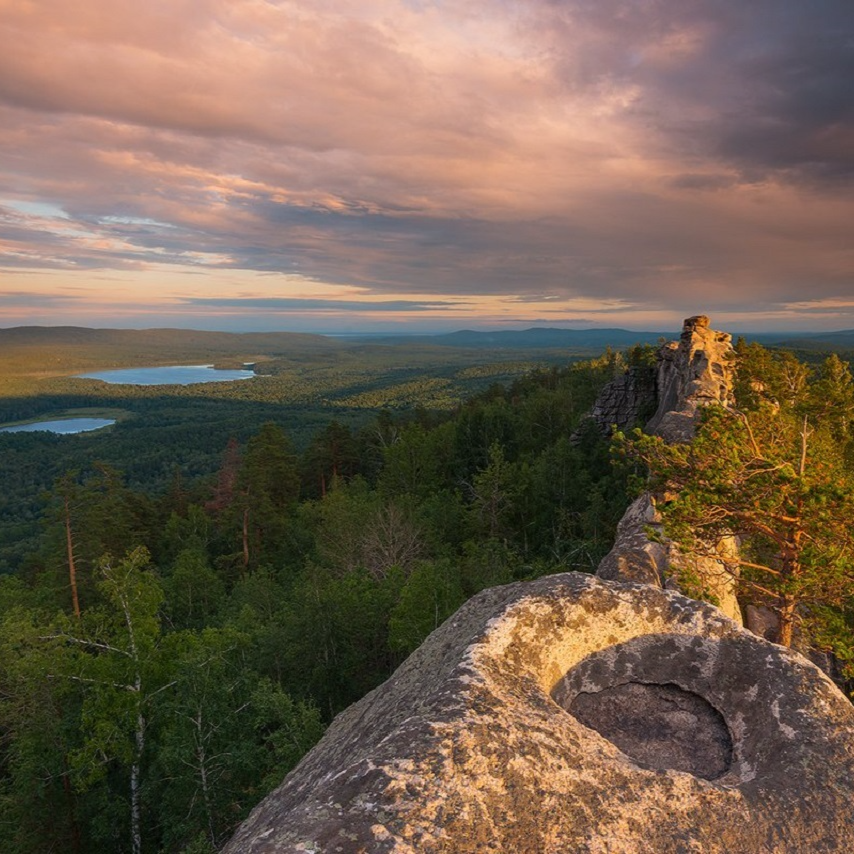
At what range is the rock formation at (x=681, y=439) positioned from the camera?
12477 millimetres

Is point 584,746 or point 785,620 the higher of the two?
point 584,746

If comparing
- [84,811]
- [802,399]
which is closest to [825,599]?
[84,811]

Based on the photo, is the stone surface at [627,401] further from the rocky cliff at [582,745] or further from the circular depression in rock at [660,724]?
the circular depression in rock at [660,724]

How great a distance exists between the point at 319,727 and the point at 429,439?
40983 mm

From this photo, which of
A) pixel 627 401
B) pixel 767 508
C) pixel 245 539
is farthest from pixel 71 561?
pixel 627 401

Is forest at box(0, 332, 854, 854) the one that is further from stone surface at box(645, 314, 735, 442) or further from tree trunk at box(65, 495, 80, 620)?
stone surface at box(645, 314, 735, 442)

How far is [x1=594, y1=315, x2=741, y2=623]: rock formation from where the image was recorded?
12477mm

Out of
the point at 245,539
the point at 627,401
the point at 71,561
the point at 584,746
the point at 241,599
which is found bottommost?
the point at 241,599

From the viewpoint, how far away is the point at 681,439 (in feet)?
71.7

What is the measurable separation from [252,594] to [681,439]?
2768 cm

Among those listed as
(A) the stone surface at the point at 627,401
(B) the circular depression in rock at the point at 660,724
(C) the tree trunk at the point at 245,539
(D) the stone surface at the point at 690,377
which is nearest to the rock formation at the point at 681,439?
(D) the stone surface at the point at 690,377

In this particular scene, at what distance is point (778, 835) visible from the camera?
4.81m

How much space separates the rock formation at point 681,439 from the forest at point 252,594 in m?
1.91

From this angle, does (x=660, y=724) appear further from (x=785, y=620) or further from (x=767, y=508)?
(x=785, y=620)
